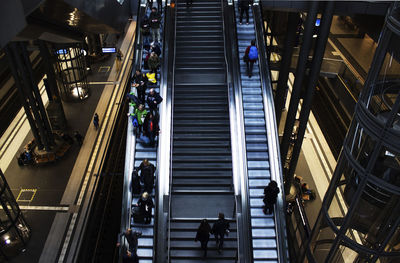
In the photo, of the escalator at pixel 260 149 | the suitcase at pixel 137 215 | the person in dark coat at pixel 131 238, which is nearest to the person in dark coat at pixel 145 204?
the suitcase at pixel 137 215

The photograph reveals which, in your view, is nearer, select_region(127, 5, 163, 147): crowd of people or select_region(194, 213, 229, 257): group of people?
select_region(194, 213, 229, 257): group of people

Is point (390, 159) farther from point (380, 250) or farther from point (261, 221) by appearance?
point (261, 221)

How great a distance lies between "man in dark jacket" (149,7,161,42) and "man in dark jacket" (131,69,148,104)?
337 cm

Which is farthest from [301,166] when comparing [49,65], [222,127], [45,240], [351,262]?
[49,65]

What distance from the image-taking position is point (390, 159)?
8203mm

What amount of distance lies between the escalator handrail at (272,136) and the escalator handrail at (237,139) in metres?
1.00

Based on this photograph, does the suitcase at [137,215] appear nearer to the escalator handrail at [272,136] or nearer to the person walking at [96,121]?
the escalator handrail at [272,136]

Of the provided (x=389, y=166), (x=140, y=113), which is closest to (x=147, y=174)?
(x=140, y=113)

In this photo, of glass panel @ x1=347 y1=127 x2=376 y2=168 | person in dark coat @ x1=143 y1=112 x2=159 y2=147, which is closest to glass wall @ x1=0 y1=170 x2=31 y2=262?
person in dark coat @ x1=143 y1=112 x2=159 y2=147

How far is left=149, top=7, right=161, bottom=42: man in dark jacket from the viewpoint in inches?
679

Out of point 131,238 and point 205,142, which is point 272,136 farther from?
point 131,238

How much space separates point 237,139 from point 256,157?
1.01m

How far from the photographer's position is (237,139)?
13633 mm

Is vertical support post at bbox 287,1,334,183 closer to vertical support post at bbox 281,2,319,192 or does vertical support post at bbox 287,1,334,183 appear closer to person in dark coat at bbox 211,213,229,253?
vertical support post at bbox 281,2,319,192
